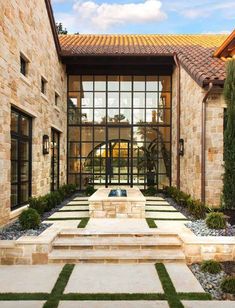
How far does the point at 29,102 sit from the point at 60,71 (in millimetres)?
5301

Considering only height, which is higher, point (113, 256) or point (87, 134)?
point (87, 134)

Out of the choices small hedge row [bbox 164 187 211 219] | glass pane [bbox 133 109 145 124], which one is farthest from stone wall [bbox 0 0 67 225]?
small hedge row [bbox 164 187 211 219]

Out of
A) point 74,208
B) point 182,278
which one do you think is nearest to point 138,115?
point 74,208

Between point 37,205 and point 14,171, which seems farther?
point 37,205

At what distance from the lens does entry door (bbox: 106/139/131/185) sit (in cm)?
1576

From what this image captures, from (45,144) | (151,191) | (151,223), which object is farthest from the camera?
(151,191)

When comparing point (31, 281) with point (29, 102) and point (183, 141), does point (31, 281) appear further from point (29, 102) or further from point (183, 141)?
point (183, 141)

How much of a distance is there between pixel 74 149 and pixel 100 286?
1109 centimetres

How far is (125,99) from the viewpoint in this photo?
52.1 feet

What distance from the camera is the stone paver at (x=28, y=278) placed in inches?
196

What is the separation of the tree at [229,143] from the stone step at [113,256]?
3861 millimetres

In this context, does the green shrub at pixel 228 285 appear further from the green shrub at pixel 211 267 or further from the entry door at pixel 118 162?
the entry door at pixel 118 162

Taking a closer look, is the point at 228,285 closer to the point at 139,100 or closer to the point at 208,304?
the point at 208,304

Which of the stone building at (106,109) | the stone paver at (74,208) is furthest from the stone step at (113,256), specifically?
the stone paver at (74,208)
